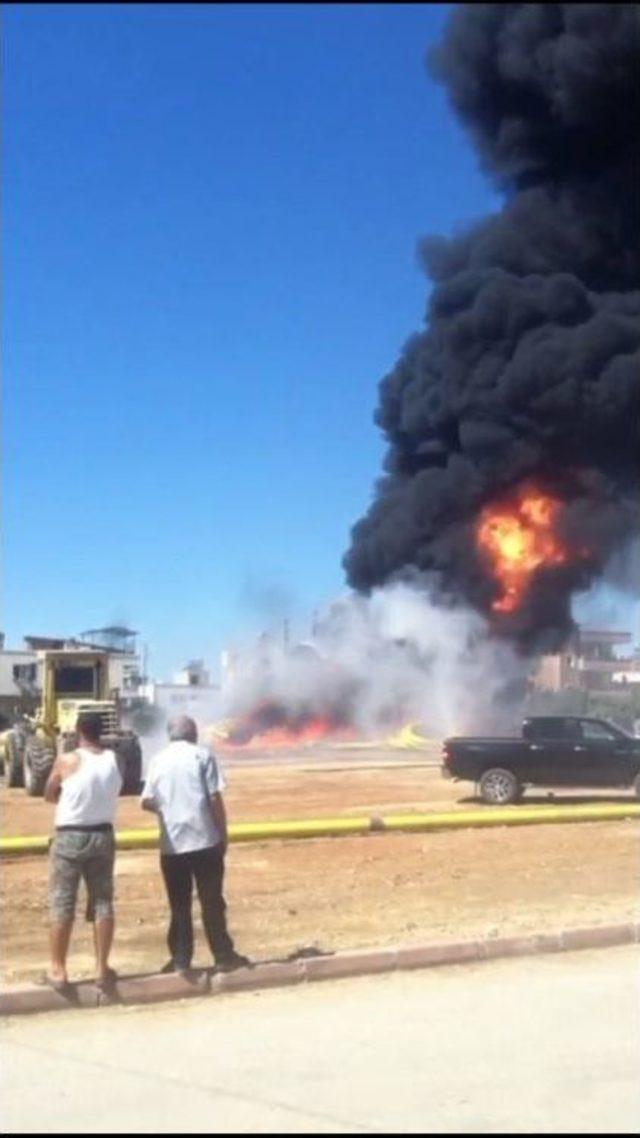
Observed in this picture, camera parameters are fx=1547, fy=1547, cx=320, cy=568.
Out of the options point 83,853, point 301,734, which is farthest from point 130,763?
point 301,734

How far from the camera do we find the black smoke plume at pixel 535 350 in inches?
1535

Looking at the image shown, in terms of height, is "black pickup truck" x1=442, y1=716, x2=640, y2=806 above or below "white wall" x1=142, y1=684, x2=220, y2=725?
below

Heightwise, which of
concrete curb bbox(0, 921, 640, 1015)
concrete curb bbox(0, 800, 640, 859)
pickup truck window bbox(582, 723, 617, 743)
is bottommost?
concrete curb bbox(0, 921, 640, 1015)

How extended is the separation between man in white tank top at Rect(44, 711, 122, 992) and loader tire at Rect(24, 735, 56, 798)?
18120 mm

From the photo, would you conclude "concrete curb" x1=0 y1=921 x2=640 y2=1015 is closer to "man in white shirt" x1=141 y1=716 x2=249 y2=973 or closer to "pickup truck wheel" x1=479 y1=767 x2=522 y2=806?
"man in white shirt" x1=141 y1=716 x2=249 y2=973

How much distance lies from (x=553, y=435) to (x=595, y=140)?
7.67 metres

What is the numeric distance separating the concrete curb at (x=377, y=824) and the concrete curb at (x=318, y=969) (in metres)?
7.03

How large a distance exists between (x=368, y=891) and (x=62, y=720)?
1555 centimetres

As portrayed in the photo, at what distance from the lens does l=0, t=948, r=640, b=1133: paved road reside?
609 cm

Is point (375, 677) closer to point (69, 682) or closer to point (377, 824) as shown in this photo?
point (69, 682)

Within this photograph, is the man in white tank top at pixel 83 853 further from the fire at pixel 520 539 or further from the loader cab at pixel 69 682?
the fire at pixel 520 539

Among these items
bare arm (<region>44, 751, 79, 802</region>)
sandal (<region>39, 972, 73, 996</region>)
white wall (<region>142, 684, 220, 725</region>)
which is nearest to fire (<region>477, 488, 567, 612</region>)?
white wall (<region>142, 684, 220, 725</region>)

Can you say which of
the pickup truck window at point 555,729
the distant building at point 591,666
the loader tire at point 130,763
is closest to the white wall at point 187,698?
the distant building at point 591,666

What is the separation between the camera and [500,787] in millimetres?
22516
